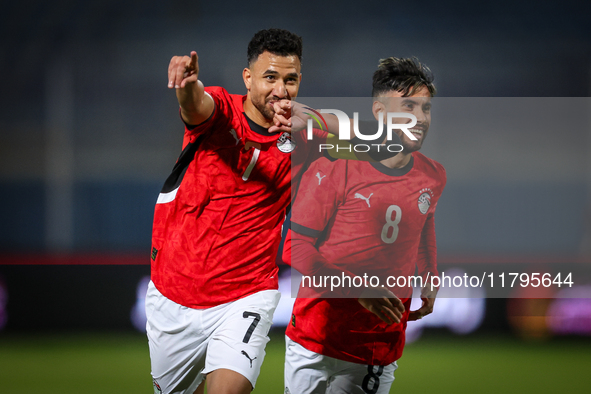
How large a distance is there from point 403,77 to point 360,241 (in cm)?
79

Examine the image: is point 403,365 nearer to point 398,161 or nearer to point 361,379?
point 361,379

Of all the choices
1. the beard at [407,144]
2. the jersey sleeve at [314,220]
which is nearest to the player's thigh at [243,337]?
the jersey sleeve at [314,220]

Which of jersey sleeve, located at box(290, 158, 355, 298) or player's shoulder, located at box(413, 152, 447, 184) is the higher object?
player's shoulder, located at box(413, 152, 447, 184)

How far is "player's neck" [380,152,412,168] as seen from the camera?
7.97 ft

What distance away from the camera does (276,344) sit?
5156 millimetres

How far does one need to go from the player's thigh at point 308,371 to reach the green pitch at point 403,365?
72.7 inches

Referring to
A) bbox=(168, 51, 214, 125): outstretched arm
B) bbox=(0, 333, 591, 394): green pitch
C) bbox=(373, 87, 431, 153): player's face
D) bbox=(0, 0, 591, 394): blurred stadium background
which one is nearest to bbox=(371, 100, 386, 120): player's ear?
bbox=(373, 87, 431, 153): player's face

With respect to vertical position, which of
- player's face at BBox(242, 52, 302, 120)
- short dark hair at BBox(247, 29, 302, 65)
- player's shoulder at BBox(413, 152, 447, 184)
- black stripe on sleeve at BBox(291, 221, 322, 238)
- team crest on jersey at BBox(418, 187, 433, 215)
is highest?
short dark hair at BBox(247, 29, 302, 65)

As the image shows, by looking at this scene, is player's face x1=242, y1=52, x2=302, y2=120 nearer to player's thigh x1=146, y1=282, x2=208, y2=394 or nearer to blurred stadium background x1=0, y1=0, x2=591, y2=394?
player's thigh x1=146, y1=282, x2=208, y2=394

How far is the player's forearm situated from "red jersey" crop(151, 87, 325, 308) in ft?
0.39

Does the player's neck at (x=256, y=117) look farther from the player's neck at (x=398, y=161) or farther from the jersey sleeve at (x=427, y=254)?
the jersey sleeve at (x=427, y=254)

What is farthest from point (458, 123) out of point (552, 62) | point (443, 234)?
point (552, 62)

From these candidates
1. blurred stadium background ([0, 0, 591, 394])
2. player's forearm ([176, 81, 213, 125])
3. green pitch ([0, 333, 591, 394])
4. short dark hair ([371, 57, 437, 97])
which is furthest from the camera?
blurred stadium background ([0, 0, 591, 394])

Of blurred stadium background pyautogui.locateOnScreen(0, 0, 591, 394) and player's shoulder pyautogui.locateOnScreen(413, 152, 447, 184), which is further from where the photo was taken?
blurred stadium background pyautogui.locateOnScreen(0, 0, 591, 394)
